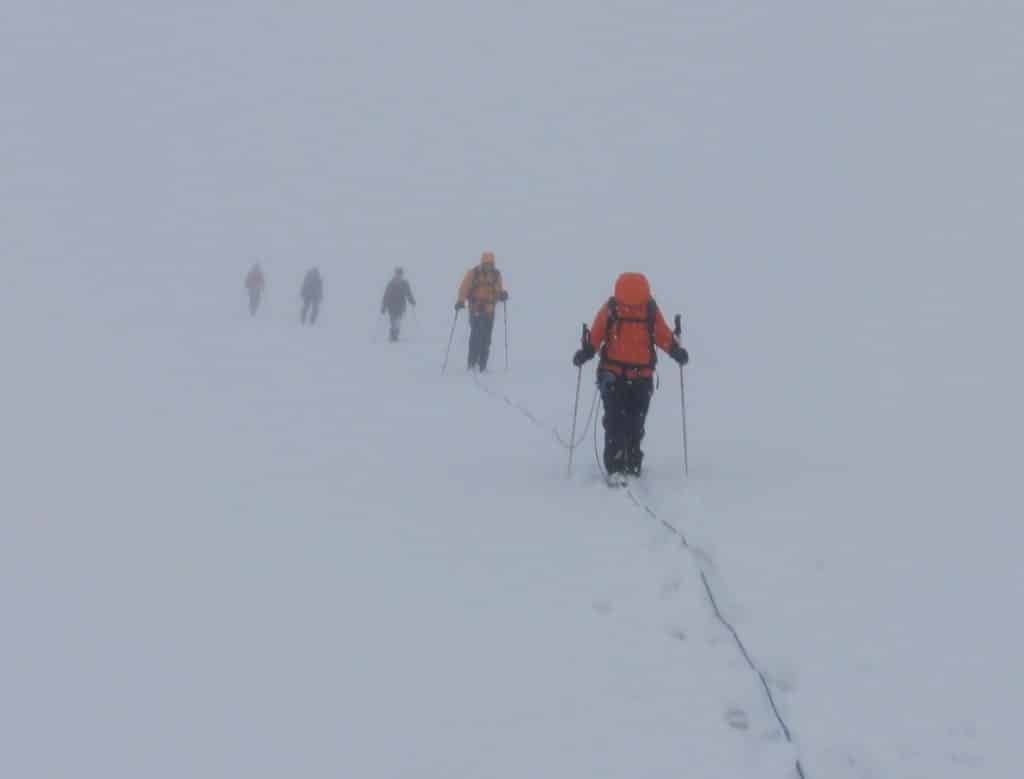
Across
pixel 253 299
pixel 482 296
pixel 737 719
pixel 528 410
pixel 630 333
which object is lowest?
pixel 737 719

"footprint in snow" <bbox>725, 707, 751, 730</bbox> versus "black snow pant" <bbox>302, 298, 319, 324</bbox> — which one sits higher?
"black snow pant" <bbox>302, 298, 319, 324</bbox>

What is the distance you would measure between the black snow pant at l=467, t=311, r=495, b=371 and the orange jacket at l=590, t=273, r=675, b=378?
24.3 feet

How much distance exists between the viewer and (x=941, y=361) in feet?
71.6

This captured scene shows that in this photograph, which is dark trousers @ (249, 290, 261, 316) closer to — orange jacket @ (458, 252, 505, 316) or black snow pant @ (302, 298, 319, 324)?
black snow pant @ (302, 298, 319, 324)

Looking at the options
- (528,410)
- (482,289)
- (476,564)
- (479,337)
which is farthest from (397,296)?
(476,564)

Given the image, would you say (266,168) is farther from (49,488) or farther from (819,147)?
(49,488)

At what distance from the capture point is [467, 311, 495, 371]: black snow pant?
1612 centimetres

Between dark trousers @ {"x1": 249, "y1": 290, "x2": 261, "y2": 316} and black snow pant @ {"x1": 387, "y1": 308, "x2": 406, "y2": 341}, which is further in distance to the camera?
dark trousers @ {"x1": 249, "y1": 290, "x2": 261, "y2": 316}

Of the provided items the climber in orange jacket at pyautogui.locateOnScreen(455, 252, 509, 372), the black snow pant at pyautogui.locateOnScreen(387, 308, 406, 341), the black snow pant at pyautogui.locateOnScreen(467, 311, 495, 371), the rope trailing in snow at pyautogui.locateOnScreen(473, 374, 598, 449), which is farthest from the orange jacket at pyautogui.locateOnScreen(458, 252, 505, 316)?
the black snow pant at pyautogui.locateOnScreen(387, 308, 406, 341)

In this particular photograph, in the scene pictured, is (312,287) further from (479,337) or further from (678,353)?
(678,353)

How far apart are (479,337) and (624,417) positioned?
772cm

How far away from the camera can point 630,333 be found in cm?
873

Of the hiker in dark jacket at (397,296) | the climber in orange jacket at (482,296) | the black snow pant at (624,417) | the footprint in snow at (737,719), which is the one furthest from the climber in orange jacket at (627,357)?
the hiker in dark jacket at (397,296)

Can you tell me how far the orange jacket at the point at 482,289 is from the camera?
1584 cm
